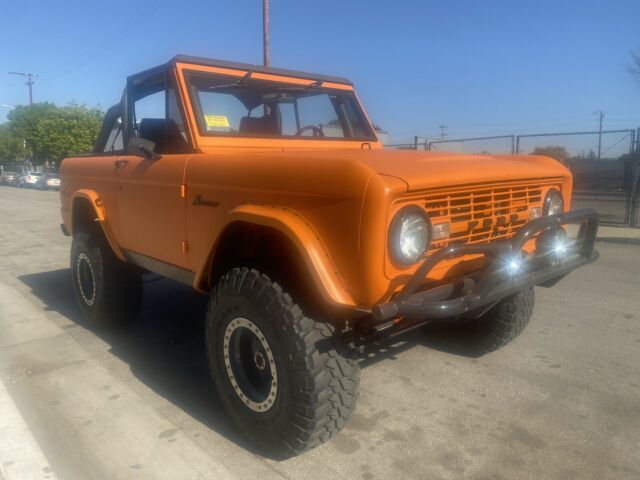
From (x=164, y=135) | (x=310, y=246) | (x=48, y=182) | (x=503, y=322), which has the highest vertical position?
(x=164, y=135)

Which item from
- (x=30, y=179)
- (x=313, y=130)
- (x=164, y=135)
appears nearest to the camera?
(x=164, y=135)

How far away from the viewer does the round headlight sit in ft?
10.0

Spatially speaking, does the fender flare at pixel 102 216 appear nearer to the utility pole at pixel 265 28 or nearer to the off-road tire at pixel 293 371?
the off-road tire at pixel 293 371

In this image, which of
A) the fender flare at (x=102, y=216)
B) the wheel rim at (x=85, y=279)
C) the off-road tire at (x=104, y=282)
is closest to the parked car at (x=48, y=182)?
the wheel rim at (x=85, y=279)

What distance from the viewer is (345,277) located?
2.22 m

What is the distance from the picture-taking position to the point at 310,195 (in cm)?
232

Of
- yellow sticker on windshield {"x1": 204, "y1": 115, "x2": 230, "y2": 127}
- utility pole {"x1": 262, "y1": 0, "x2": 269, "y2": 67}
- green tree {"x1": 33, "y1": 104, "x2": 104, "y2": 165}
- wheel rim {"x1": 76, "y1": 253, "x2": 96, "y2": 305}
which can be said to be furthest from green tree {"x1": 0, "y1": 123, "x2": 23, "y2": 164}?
yellow sticker on windshield {"x1": 204, "y1": 115, "x2": 230, "y2": 127}

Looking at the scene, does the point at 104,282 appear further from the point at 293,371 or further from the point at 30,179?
the point at 30,179

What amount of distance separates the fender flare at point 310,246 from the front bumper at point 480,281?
18 centimetres

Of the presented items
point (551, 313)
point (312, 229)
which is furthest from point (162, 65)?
point (551, 313)

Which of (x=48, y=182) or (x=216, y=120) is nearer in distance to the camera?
(x=216, y=120)

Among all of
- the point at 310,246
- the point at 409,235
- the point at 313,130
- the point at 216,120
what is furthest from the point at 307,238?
the point at 313,130

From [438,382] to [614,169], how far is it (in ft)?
36.2

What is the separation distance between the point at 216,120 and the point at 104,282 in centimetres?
181
